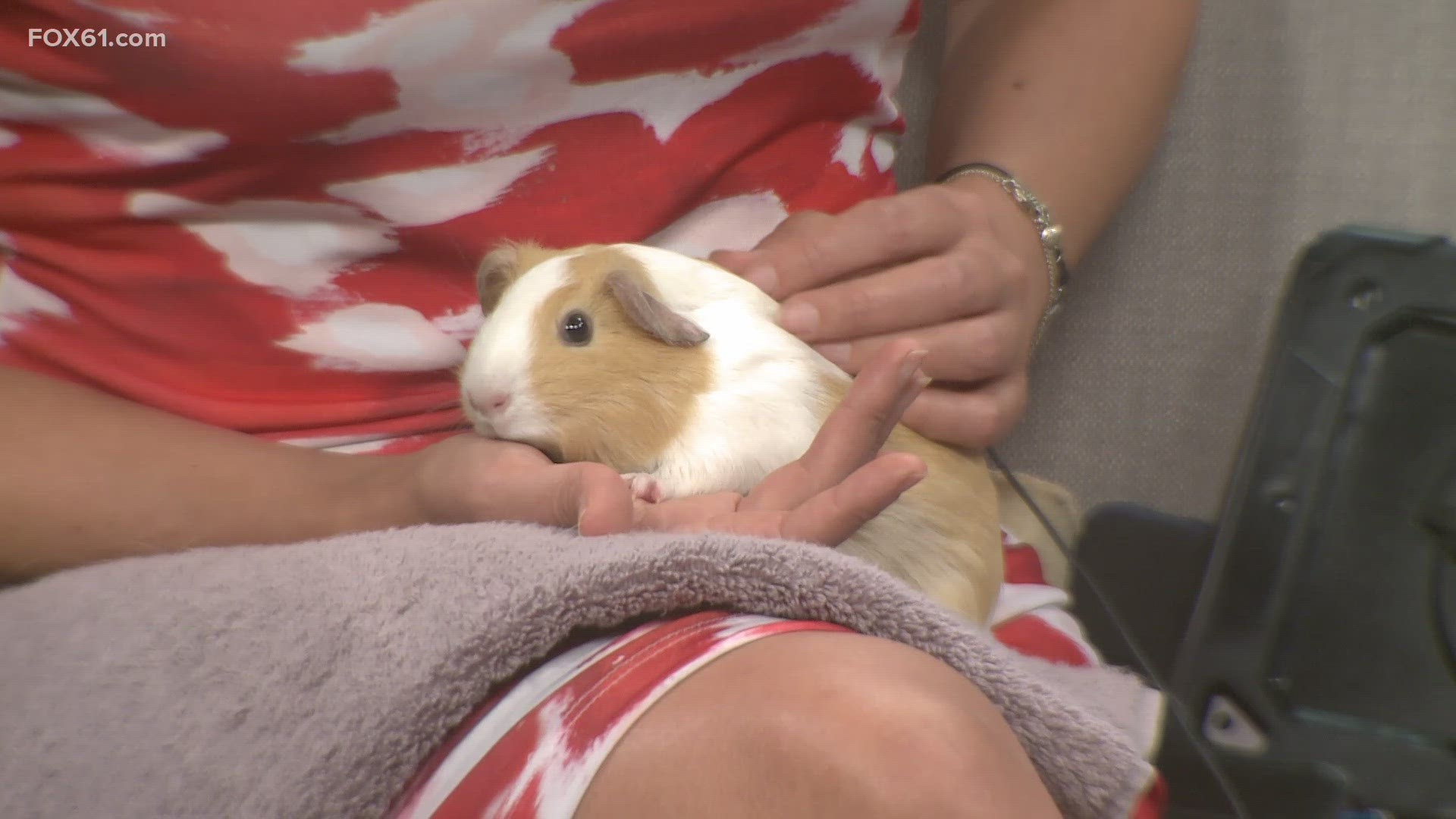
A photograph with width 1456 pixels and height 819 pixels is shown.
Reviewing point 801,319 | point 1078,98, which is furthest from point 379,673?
point 1078,98

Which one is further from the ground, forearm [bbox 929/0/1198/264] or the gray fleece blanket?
forearm [bbox 929/0/1198/264]

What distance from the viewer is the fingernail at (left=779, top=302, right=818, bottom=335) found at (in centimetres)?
58

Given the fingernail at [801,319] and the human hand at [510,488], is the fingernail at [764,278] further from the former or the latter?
the human hand at [510,488]

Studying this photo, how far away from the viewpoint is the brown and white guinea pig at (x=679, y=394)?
525 millimetres

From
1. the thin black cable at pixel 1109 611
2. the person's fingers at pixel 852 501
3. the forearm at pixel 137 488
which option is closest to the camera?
the person's fingers at pixel 852 501

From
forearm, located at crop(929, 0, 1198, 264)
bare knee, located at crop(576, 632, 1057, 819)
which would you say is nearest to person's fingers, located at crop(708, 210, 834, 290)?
forearm, located at crop(929, 0, 1198, 264)

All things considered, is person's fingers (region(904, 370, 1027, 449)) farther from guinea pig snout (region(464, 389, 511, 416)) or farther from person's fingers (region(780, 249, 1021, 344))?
guinea pig snout (region(464, 389, 511, 416))

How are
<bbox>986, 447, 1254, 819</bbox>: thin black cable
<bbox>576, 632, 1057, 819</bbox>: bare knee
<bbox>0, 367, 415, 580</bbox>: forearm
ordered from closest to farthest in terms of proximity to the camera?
<bbox>576, 632, 1057, 819</bbox>: bare knee < <bbox>0, 367, 415, 580</bbox>: forearm < <bbox>986, 447, 1254, 819</bbox>: thin black cable

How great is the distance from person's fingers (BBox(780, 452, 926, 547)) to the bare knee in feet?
0.30

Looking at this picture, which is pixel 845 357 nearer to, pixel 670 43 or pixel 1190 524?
pixel 670 43

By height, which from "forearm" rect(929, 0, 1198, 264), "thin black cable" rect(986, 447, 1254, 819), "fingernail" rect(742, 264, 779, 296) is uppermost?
"forearm" rect(929, 0, 1198, 264)

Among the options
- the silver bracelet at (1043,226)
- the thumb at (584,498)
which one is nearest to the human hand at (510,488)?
the thumb at (584,498)

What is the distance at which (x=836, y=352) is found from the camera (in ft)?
1.95

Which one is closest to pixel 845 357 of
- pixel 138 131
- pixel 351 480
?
pixel 351 480
